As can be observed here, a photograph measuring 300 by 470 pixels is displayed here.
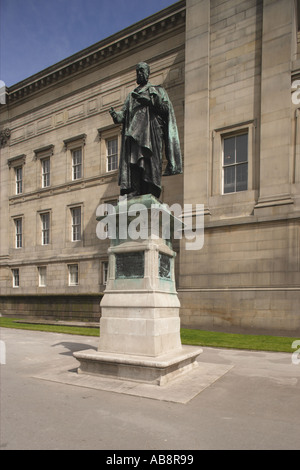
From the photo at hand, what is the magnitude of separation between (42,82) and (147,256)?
2698cm

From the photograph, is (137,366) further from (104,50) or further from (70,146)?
(104,50)

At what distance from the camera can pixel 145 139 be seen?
8031mm

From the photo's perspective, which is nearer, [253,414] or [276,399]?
[253,414]

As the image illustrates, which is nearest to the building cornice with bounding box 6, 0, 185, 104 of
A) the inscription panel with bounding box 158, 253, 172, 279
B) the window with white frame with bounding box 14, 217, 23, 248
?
the window with white frame with bounding box 14, 217, 23, 248

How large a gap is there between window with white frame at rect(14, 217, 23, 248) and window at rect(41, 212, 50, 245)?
2.85 meters

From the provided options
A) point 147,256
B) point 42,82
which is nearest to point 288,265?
point 147,256

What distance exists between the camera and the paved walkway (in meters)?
4.11

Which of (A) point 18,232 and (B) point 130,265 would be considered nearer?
(B) point 130,265

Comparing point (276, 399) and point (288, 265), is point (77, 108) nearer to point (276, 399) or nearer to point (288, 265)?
point (288, 265)

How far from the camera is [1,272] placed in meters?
31.2

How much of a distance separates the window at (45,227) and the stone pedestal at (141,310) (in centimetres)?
2252

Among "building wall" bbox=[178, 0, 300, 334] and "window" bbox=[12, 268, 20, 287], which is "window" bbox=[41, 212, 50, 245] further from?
"building wall" bbox=[178, 0, 300, 334]

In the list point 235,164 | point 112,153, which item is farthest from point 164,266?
point 112,153

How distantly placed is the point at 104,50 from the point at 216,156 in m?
13.2
